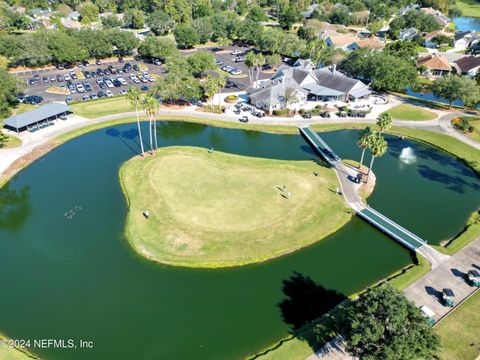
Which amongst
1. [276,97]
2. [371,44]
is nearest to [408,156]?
[276,97]

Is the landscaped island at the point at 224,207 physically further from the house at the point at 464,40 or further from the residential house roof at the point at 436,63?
the house at the point at 464,40

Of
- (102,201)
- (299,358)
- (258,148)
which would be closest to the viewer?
(299,358)

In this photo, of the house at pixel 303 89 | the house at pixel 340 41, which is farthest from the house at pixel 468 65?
the house at pixel 303 89

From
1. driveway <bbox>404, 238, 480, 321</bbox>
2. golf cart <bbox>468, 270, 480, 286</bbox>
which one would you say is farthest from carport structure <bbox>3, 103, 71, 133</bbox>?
golf cart <bbox>468, 270, 480, 286</bbox>

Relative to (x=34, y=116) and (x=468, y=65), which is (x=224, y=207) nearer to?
(x=34, y=116)

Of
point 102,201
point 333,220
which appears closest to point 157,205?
point 102,201

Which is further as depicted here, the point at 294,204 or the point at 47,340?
the point at 294,204

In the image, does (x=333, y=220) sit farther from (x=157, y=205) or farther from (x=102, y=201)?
(x=102, y=201)

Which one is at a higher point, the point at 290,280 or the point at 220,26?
the point at 220,26
